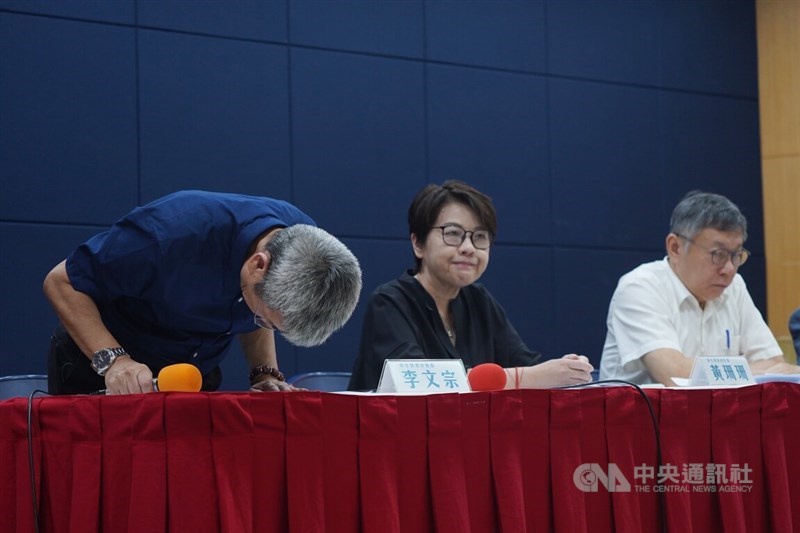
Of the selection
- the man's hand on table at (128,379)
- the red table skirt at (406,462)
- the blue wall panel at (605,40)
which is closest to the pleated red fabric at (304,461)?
the red table skirt at (406,462)

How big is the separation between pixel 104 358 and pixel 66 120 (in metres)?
1.93

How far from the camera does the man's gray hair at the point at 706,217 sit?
101 inches

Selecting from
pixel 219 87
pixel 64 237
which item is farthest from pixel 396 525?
pixel 219 87

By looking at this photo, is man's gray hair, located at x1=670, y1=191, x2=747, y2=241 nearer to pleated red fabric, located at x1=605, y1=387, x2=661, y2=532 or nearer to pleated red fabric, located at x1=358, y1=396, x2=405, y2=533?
pleated red fabric, located at x1=605, y1=387, x2=661, y2=532

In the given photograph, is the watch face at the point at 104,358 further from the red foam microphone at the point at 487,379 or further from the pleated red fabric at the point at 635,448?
the pleated red fabric at the point at 635,448

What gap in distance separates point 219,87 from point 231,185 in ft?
1.22

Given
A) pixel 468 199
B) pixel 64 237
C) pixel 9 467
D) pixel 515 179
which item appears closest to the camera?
pixel 9 467

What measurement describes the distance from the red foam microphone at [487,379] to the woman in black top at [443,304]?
0.41m

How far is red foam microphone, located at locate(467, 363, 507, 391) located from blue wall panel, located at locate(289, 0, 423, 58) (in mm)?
2428

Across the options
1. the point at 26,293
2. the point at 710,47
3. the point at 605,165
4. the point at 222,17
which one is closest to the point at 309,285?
the point at 26,293

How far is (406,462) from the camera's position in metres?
1.46

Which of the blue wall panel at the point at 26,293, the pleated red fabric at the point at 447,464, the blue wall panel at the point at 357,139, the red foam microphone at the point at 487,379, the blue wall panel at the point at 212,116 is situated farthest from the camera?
the blue wall panel at the point at 357,139

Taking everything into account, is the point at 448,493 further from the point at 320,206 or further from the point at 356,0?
the point at 356,0

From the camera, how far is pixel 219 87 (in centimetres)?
361
